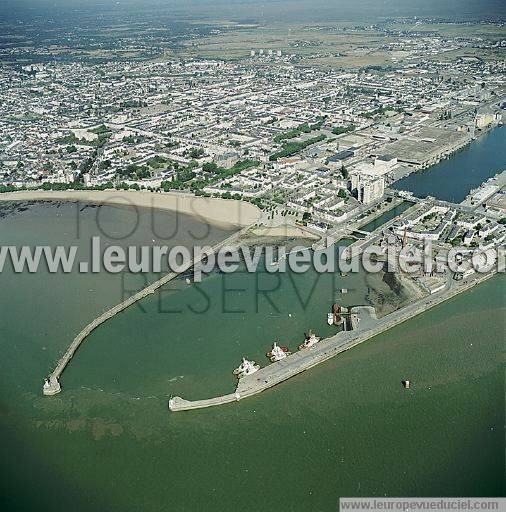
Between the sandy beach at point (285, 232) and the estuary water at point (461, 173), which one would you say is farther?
the estuary water at point (461, 173)

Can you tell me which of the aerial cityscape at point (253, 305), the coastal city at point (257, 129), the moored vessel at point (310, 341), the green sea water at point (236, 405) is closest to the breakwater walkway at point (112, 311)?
the aerial cityscape at point (253, 305)

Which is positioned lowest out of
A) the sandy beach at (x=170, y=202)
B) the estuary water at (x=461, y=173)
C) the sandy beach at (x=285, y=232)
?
the sandy beach at (x=285, y=232)

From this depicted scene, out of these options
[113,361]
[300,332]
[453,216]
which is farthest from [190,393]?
[453,216]

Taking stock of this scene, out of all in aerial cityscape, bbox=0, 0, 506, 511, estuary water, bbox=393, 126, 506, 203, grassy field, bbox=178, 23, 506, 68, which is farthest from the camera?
grassy field, bbox=178, 23, 506, 68

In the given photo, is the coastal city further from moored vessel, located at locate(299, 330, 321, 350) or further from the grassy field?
moored vessel, located at locate(299, 330, 321, 350)

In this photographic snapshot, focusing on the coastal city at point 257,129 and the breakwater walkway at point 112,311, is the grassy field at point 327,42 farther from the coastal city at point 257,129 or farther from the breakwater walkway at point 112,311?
the breakwater walkway at point 112,311

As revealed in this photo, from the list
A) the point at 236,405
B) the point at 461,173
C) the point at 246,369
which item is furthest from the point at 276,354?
the point at 461,173

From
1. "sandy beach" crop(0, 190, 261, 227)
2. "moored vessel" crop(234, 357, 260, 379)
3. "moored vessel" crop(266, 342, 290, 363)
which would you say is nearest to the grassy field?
"sandy beach" crop(0, 190, 261, 227)

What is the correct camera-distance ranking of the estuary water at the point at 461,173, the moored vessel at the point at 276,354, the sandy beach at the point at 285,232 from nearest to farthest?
the moored vessel at the point at 276,354, the sandy beach at the point at 285,232, the estuary water at the point at 461,173
